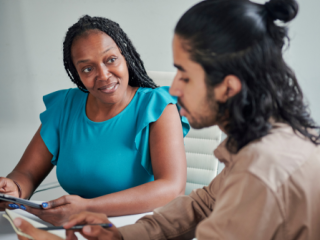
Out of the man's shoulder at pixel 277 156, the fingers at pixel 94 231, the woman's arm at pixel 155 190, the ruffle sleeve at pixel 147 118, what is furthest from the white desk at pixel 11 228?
the man's shoulder at pixel 277 156

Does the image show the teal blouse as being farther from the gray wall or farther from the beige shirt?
the gray wall

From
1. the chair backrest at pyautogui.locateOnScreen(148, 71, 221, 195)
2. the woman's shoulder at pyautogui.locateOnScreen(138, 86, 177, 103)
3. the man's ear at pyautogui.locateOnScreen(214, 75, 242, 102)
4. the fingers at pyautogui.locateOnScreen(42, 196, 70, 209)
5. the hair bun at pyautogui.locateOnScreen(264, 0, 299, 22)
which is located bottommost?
the chair backrest at pyautogui.locateOnScreen(148, 71, 221, 195)

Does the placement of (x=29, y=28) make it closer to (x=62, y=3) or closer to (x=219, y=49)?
(x=62, y=3)

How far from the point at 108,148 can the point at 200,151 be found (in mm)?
537

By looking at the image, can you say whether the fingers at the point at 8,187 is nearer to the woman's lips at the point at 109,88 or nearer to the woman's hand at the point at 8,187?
the woman's hand at the point at 8,187

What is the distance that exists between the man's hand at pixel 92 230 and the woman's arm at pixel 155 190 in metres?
0.18

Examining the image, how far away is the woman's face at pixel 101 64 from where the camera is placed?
1.22m

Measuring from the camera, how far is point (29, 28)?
2.52 m

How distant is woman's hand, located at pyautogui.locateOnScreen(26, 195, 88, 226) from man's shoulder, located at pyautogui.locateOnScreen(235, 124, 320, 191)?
1.96ft

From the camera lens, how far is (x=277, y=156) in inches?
22.9

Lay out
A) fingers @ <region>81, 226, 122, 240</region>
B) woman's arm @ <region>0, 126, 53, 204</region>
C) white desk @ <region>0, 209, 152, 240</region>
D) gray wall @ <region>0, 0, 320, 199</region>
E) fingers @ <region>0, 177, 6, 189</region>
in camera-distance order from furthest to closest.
A: gray wall @ <region>0, 0, 320, 199</region> < woman's arm @ <region>0, 126, 53, 204</region> < fingers @ <region>0, 177, 6, 189</region> < white desk @ <region>0, 209, 152, 240</region> < fingers @ <region>81, 226, 122, 240</region>

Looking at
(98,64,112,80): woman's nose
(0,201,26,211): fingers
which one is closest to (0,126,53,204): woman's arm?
(0,201,26,211): fingers

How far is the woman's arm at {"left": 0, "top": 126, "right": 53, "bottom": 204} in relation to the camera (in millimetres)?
1287

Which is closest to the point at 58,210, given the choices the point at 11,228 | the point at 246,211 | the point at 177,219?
the point at 11,228
